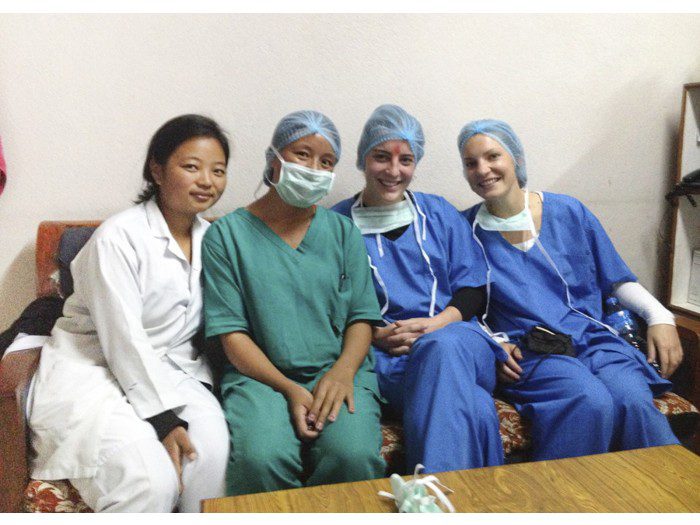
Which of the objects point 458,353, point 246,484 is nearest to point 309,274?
point 458,353

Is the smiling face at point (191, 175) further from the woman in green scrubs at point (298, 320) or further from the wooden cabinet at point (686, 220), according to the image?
the wooden cabinet at point (686, 220)

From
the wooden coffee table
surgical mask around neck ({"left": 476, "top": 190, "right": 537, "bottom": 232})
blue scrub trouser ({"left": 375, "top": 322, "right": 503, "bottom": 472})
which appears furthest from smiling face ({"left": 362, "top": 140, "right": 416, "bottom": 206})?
the wooden coffee table

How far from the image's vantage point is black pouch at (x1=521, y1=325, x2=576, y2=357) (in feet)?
5.97

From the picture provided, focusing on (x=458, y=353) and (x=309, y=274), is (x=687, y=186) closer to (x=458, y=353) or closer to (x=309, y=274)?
(x=458, y=353)

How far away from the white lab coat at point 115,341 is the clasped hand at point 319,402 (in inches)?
10.9

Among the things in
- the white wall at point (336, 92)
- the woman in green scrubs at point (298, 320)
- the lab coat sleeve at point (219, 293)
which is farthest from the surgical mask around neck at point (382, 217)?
the lab coat sleeve at point (219, 293)

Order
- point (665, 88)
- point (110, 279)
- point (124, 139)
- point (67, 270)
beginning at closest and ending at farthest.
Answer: point (110, 279) < point (67, 270) < point (124, 139) < point (665, 88)

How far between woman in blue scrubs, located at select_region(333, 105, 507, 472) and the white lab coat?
0.54 metres

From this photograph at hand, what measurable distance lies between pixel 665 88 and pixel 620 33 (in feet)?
0.98

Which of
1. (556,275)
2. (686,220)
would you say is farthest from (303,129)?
(686,220)

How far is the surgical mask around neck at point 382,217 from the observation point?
1.91 metres

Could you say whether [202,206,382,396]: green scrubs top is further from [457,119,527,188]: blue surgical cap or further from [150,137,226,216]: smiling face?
[457,119,527,188]: blue surgical cap

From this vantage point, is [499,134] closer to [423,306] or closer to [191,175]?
[423,306]
